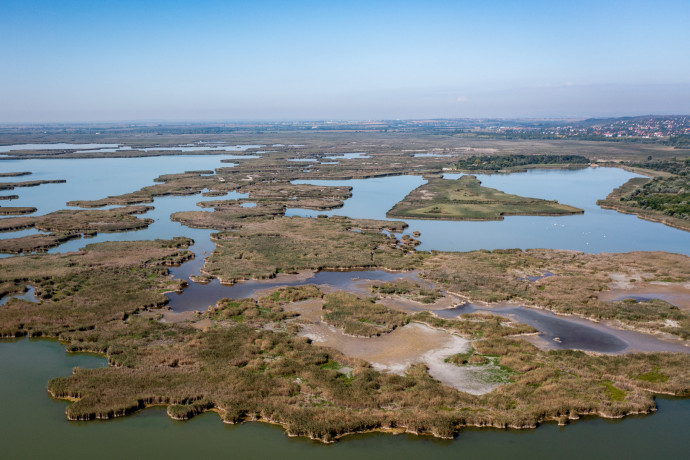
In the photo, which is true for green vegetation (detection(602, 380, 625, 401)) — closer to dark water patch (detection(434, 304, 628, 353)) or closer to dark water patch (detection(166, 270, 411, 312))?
dark water patch (detection(434, 304, 628, 353))

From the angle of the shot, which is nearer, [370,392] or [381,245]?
[370,392]

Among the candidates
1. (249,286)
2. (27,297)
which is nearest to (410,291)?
(249,286)

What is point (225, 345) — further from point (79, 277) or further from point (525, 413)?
point (79, 277)

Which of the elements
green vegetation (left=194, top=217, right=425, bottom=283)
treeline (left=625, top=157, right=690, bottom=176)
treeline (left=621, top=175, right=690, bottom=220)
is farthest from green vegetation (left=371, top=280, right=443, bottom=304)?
treeline (left=625, top=157, right=690, bottom=176)

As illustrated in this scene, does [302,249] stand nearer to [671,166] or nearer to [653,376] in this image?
[653,376]

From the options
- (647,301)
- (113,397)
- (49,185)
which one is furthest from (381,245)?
(49,185)

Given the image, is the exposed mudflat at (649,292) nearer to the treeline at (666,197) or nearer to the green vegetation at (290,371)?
the green vegetation at (290,371)

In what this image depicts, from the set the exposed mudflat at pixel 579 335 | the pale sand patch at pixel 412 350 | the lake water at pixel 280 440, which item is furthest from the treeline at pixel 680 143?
the lake water at pixel 280 440
